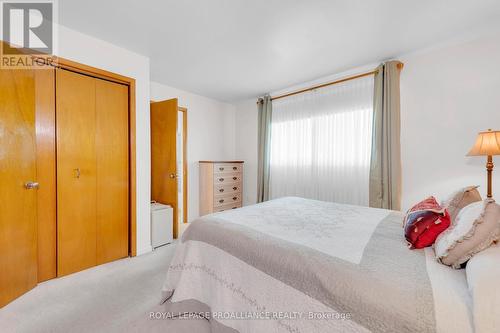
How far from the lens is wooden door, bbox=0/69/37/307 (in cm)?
170

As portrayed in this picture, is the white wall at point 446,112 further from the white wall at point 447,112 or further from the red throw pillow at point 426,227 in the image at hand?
the red throw pillow at point 426,227

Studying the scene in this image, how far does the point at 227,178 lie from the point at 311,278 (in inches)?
133

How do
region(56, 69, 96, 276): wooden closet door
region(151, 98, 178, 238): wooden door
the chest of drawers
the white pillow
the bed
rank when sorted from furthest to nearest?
the chest of drawers < region(151, 98, 178, 238): wooden door < region(56, 69, 96, 276): wooden closet door < the bed < the white pillow

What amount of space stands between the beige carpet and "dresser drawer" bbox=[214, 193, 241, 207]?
1806 mm

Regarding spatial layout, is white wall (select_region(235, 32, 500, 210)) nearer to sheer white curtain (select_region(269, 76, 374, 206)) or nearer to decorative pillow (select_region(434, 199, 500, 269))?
sheer white curtain (select_region(269, 76, 374, 206))

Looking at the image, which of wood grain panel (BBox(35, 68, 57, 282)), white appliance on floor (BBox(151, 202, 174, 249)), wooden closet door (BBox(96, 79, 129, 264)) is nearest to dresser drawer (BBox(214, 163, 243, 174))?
white appliance on floor (BBox(151, 202, 174, 249))

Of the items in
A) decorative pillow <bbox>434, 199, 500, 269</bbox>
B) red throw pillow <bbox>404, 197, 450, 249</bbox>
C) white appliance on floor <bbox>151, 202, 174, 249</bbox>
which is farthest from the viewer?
white appliance on floor <bbox>151, 202, 174, 249</bbox>

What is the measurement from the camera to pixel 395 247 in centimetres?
121

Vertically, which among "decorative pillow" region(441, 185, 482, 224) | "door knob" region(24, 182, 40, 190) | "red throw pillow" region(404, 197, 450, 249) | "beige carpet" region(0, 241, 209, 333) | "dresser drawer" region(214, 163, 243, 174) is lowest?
"beige carpet" region(0, 241, 209, 333)

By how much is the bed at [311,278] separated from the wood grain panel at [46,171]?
1.40 meters

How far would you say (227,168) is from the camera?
4301 millimetres

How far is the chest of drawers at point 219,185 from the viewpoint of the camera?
4.04 m

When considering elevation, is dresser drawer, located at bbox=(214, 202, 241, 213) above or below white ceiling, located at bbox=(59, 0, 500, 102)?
below

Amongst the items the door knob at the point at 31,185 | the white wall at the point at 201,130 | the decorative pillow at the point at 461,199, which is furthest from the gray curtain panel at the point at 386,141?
the door knob at the point at 31,185
